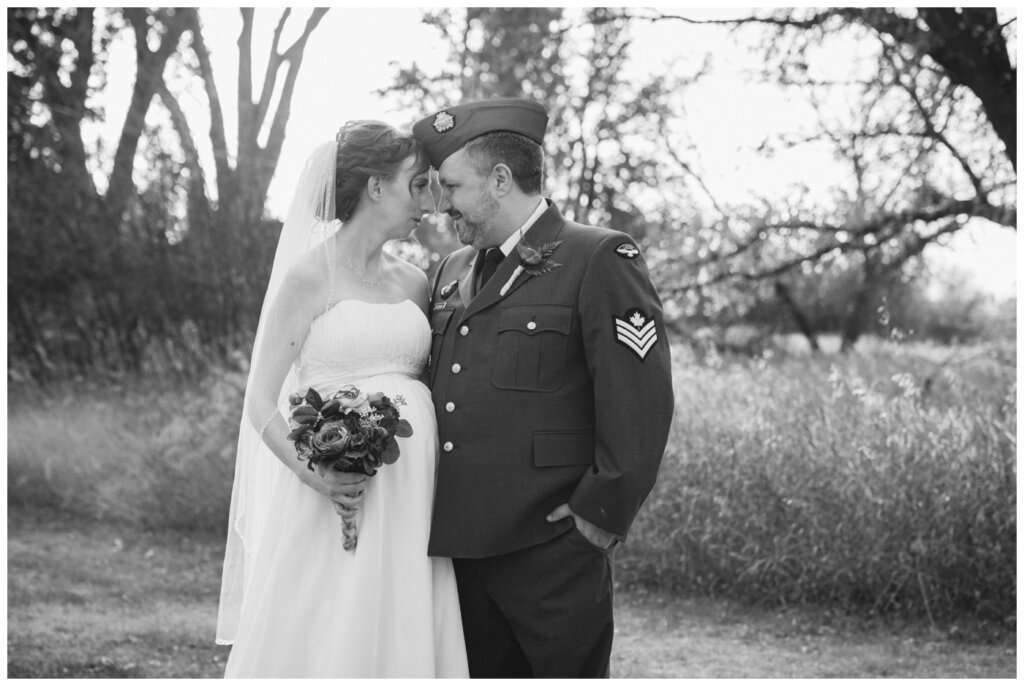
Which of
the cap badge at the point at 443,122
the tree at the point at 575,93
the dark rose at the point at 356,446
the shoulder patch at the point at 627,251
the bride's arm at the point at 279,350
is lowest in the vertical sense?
the dark rose at the point at 356,446

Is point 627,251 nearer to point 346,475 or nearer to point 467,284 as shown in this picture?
point 467,284

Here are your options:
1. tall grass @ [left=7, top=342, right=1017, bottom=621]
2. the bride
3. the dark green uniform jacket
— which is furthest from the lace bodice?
tall grass @ [left=7, top=342, right=1017, bottom=621]

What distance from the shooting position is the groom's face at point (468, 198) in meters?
3.28

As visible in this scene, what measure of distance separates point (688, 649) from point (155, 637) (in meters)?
2.79

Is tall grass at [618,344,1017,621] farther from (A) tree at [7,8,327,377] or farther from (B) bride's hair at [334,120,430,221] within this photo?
(A) tree at [7,8,327,377]

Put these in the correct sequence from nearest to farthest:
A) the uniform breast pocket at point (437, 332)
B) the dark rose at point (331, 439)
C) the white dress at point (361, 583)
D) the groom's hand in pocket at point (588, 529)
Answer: the dark rose at point (331, 439)
the groom's hand in pocket at point (588, 529)
the white dress at point (361, 583)
the uniform breast pocket at point (437, 332)

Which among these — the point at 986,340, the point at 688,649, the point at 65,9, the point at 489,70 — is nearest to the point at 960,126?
the point at 986,340

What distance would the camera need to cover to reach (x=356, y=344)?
333 cm

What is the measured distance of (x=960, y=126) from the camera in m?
8.34

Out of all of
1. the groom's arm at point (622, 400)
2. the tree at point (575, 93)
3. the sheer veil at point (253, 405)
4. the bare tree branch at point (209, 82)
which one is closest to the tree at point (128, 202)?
the bare tree branch at point (209, 82)

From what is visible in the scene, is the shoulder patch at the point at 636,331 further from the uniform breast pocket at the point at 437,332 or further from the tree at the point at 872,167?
the tree at the point at 872,167

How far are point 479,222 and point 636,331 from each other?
633mm

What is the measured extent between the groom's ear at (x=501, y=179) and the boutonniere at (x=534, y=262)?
7.2 inches

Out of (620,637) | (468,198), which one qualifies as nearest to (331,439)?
(468,198)
